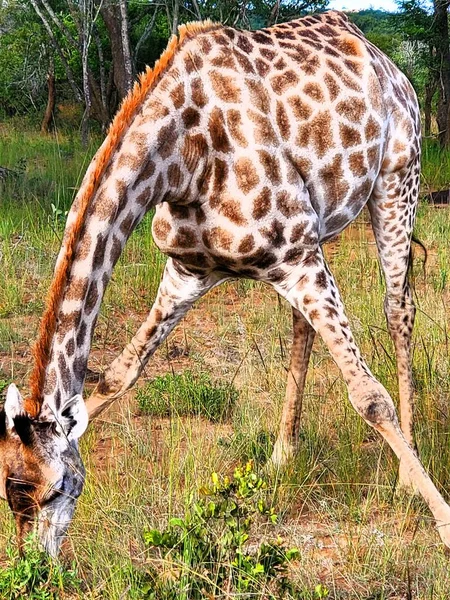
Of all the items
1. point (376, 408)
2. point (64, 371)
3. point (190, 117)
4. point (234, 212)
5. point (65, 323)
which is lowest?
point (376, 408)

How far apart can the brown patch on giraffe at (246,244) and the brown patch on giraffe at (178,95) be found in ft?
1.83

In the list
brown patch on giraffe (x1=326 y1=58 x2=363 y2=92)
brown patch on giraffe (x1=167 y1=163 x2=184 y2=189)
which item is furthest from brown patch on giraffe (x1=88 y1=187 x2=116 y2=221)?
brown patch on giraffe (x1=326 y1=58 x2=363 y2=92)

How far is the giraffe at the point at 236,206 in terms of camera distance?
2787 mm

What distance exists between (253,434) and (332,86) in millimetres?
1683

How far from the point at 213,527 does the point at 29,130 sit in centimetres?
1801

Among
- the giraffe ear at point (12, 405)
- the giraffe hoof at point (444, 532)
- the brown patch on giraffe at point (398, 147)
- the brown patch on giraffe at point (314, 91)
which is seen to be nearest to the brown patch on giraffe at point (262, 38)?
the brown patch on giraffe at point (314, 91)

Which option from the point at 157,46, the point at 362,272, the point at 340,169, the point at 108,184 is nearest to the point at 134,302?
the point at 362,272

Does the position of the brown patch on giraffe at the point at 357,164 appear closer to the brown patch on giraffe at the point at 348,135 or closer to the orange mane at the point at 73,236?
the brown patch on giraffe at the point at 348,135

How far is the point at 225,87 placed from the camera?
11.2 feet

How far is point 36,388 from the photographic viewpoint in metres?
2.76

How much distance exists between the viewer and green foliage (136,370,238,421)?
15.1 ft

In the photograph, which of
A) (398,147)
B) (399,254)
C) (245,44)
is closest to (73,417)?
(245,44)

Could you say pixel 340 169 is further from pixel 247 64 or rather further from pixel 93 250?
pixel 93 250

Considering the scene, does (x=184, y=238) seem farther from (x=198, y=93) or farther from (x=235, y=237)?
(x=198, y=93)
